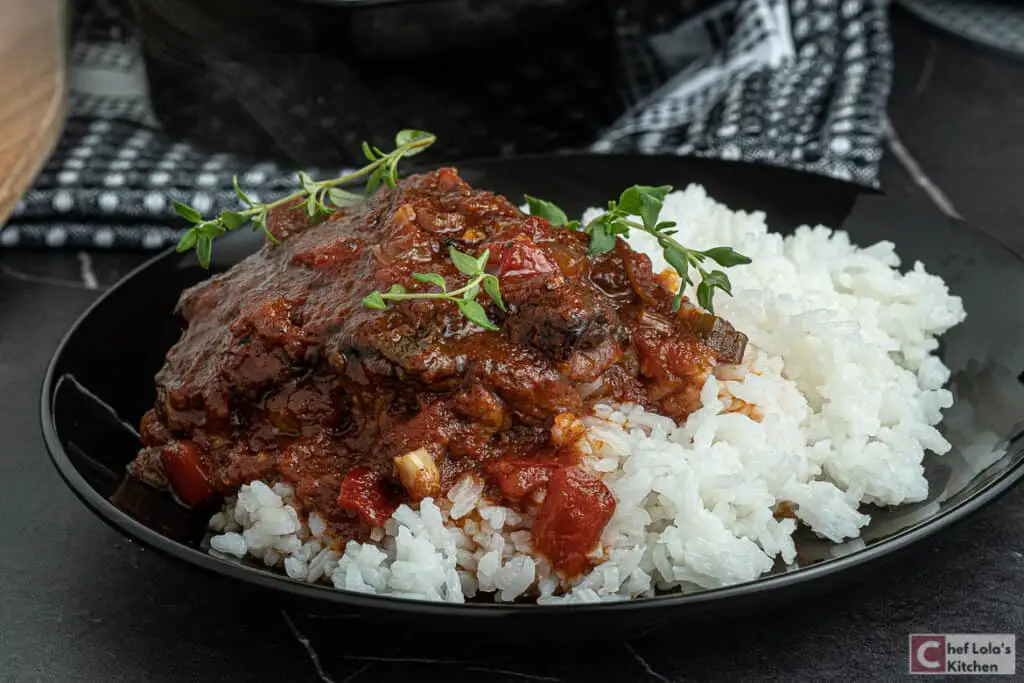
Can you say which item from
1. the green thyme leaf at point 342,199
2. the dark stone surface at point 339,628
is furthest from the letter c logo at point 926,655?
the green thyme leaf at point 342,199

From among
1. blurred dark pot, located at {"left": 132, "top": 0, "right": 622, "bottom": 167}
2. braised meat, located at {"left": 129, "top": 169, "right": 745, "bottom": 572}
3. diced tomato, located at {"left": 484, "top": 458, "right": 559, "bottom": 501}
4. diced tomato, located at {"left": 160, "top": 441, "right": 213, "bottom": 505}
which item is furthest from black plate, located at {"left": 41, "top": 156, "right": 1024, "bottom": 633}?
blurred dark pot, located at {"left": 132, "top": 0, "right": 622, "bottom": 167}

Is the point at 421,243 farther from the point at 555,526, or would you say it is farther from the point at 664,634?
the point at 664,634

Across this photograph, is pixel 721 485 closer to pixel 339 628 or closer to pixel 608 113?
pixel 339 628

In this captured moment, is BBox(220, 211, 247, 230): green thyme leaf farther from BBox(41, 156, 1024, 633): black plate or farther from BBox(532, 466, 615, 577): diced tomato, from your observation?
BBox(532, 466, 615, 577): diced tomato

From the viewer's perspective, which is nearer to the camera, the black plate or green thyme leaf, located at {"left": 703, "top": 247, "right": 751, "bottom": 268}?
the black plate

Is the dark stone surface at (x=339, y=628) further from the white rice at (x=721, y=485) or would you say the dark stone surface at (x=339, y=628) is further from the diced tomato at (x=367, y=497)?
the diced tomato at (x=367, y=497)

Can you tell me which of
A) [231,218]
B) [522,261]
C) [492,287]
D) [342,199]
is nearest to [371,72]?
[342,199]

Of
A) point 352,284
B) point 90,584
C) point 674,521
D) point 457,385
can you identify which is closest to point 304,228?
point 352,284
